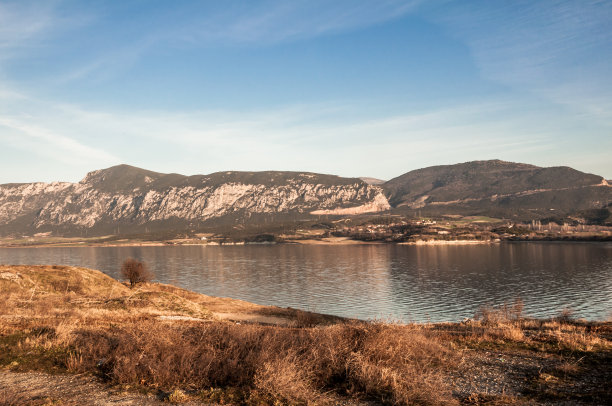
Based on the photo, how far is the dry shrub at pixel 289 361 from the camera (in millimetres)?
11281

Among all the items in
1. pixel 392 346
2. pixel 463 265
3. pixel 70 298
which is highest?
pixel 392 346

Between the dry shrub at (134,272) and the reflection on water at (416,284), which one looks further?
the reflection on water at (416,284)

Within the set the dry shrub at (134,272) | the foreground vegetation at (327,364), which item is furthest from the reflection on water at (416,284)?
the foreground vegetation at (327,364)

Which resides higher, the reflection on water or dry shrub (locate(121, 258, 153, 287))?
dry shrub (locate(121, 258, 153, 287))

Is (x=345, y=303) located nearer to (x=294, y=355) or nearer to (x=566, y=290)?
(x=566, y=290)

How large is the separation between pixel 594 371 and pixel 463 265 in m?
119

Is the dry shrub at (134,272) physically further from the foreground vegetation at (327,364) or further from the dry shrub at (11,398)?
the dry shrub at (11,398)

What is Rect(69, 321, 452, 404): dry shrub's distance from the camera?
37.0 ft

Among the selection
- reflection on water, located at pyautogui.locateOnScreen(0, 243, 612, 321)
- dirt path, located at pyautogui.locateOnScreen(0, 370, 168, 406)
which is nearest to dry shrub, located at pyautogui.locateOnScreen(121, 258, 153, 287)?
reflection on water, located at pyautogui.locateOnScreen(0, 243, 612, 321)

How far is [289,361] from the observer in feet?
41.4

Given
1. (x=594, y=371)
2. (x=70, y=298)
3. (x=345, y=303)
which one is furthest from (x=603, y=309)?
(x=70, y=298)

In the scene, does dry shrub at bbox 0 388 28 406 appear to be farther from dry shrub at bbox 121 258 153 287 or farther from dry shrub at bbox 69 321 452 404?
dry shrub at bbox 121 258 153 287

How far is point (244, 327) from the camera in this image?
1566cm

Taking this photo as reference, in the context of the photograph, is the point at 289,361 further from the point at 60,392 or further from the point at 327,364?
the point at 60,392
